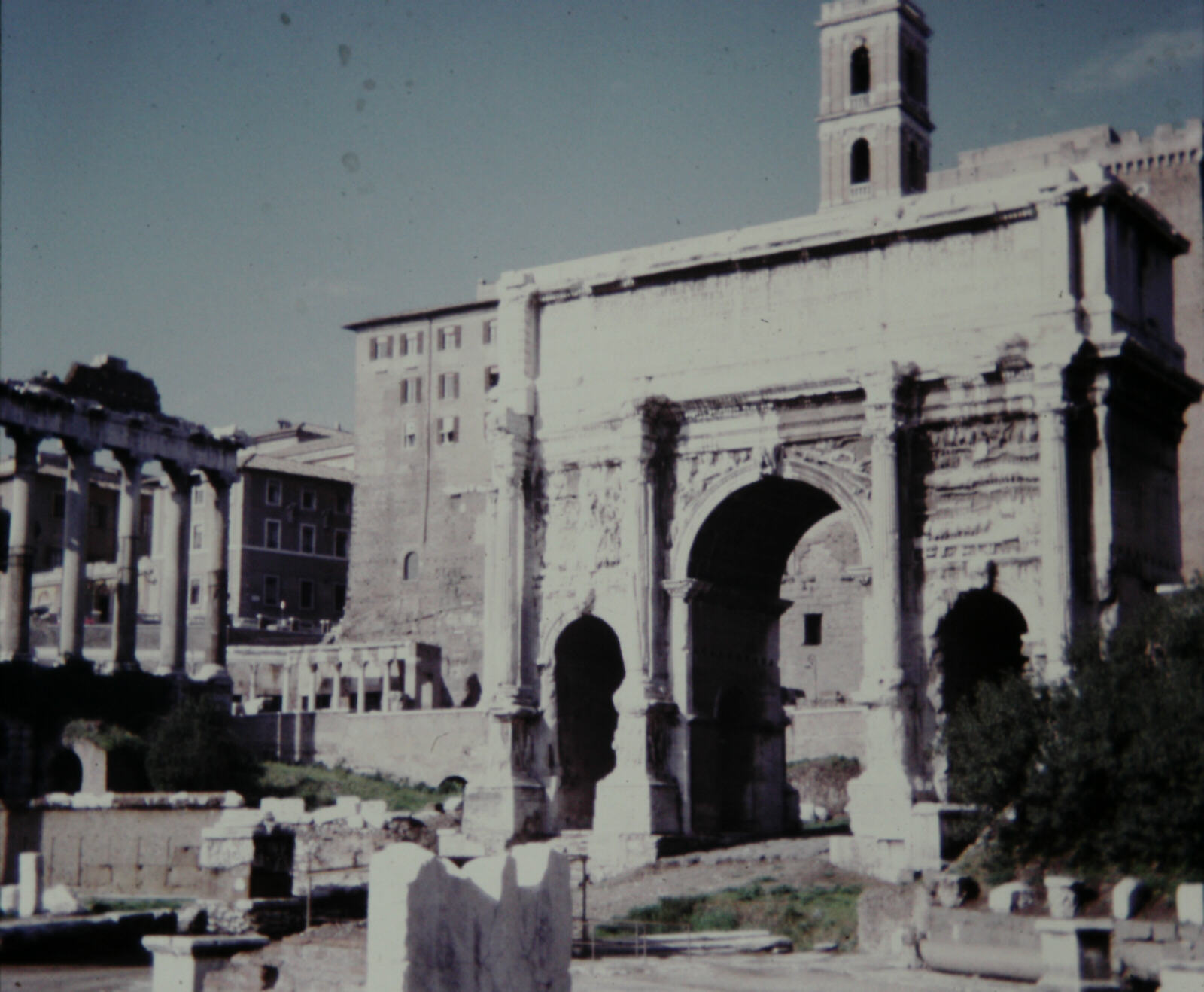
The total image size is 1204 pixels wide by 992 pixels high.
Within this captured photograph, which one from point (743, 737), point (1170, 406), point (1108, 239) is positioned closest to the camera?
point (1108, 239)

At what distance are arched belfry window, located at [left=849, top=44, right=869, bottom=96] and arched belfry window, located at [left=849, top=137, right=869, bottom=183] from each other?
158cm

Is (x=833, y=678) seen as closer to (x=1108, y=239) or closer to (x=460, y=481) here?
(x=460, y=481)

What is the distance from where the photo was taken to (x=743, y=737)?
2789 centimetres

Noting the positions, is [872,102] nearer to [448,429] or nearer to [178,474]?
[448,429]

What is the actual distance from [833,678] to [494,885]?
37.0 meters

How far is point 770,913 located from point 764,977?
180 inches

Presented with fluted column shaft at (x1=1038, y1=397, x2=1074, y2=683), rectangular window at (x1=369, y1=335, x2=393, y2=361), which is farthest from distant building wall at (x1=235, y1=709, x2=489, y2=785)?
rectangular window at (x1=369, y1=335, x2=393, y2=361)

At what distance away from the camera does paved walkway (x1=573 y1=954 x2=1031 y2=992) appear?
595 inches

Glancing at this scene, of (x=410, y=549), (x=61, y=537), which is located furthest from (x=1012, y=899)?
(x=61, y=537)

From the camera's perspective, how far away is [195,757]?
121 feet

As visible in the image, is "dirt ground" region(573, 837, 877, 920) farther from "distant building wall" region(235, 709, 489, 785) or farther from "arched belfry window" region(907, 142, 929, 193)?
"arched belfry window" region(907, 142, 929, 193)

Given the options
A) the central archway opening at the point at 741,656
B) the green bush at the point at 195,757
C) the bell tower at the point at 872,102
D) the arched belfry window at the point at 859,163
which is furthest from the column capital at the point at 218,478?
the arched belfry window at the point at 859,163

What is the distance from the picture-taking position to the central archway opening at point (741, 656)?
2684 centimetres

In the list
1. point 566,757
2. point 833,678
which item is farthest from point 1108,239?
point 833,678
